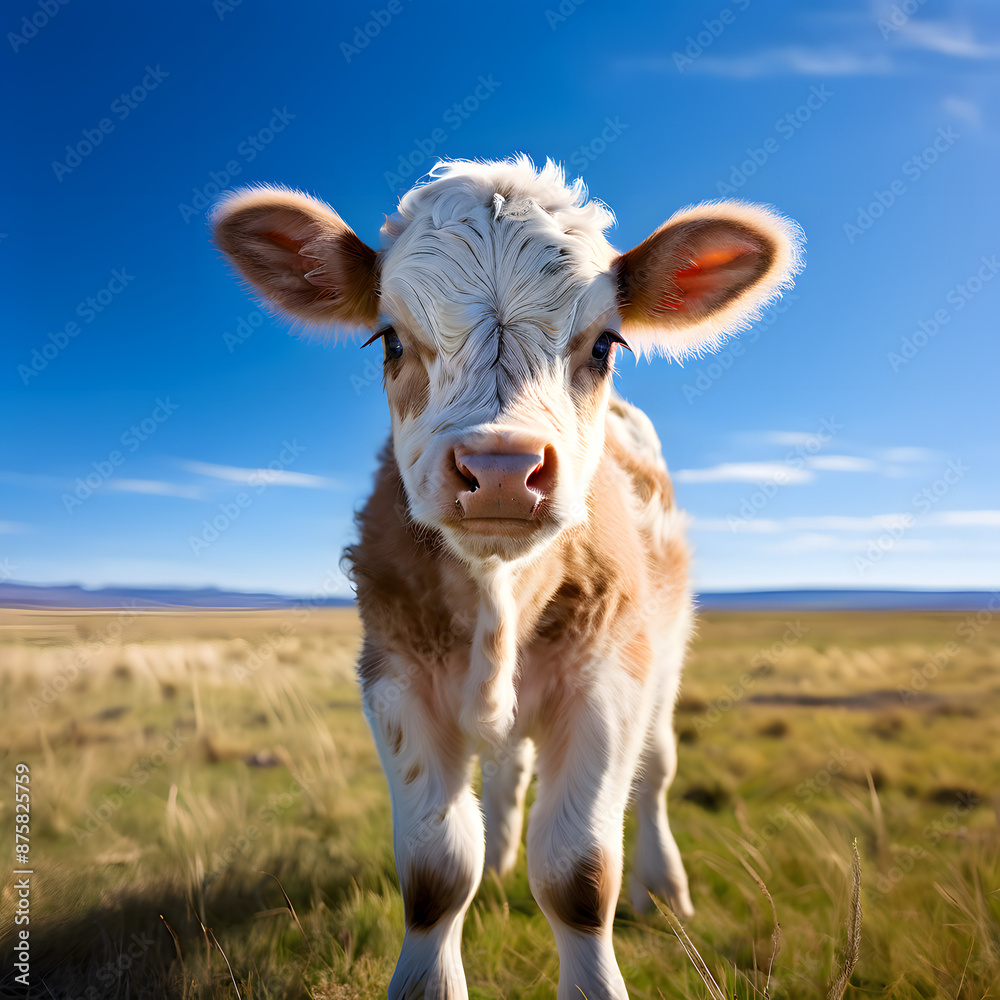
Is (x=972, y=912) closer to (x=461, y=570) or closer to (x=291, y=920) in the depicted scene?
(x=461, y=570)

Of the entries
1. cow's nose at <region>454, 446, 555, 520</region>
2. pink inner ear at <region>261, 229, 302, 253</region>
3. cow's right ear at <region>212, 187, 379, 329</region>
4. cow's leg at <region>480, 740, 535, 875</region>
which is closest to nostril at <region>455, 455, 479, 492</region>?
cow's nose at <region>454, 446, 555, 520</region>

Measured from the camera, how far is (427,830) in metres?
2.49

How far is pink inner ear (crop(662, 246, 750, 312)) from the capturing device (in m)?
3.08

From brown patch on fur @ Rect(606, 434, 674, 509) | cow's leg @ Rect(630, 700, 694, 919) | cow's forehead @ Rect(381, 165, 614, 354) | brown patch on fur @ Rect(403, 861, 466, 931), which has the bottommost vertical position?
cow's leg @ Rect(630, 700, 694, 919)

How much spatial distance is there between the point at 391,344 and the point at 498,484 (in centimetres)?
106

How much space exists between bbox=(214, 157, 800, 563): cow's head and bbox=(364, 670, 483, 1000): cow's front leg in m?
0.76

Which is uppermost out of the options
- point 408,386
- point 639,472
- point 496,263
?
point 496,263

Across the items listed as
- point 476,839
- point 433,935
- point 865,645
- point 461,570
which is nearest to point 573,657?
point 461,570

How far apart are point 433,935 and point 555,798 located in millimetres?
705

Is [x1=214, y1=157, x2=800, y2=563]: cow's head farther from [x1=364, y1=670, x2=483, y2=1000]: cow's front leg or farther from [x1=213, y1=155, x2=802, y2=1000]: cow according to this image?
[x1=364, y1=670, x2=483, y2=1000]: cow's front leg

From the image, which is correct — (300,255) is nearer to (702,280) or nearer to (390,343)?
(390,343)

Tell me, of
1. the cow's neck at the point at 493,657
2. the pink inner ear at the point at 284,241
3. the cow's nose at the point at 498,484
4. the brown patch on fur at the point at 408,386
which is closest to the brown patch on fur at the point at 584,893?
the cow's neck at the point at 493,657

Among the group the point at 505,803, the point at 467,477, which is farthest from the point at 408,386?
the point at 505,803

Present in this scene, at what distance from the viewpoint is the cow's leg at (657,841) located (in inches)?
150
